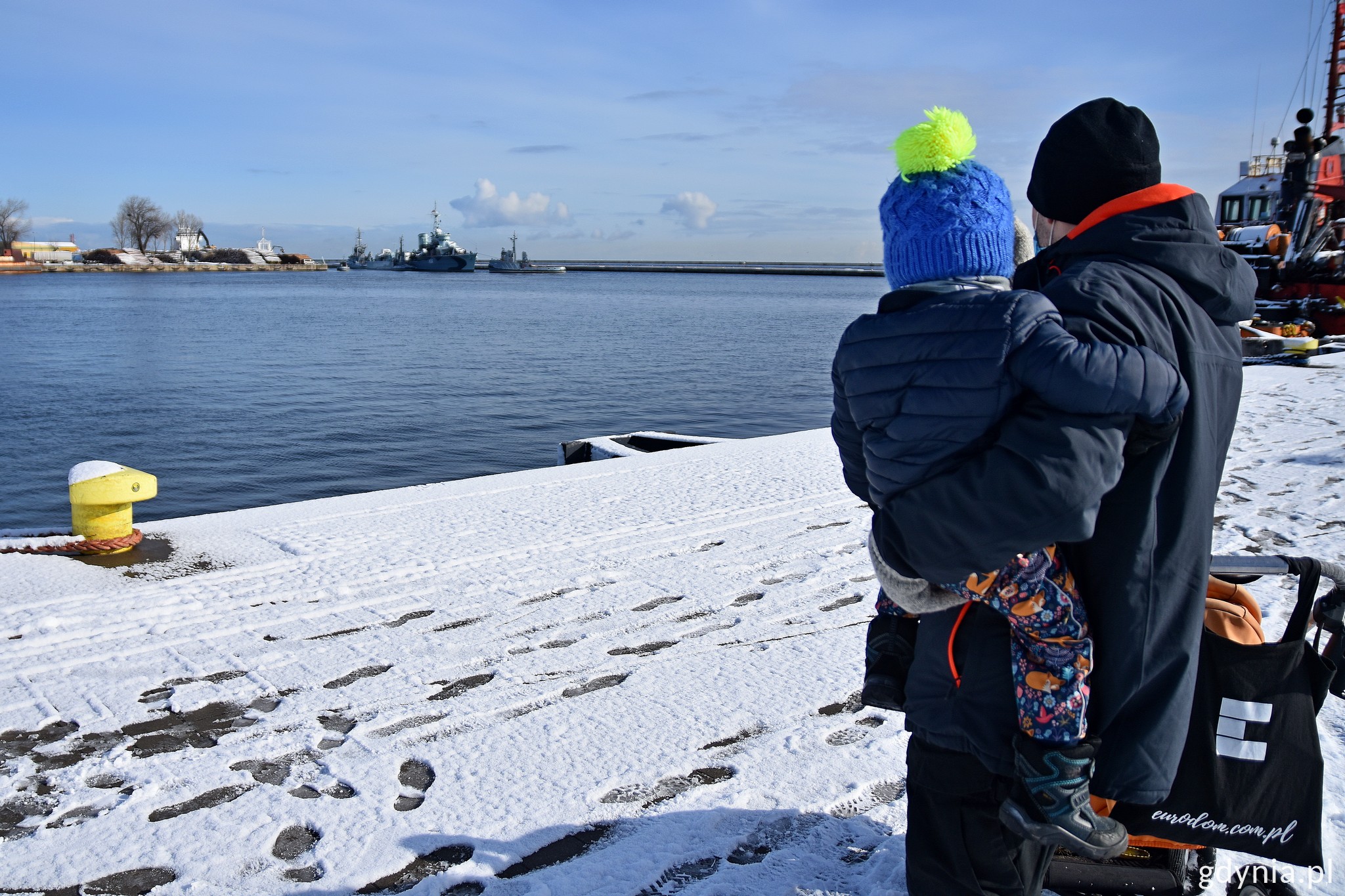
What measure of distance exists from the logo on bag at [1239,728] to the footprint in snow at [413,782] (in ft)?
7.02

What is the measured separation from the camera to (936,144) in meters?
1.64

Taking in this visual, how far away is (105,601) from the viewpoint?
14.8 feet

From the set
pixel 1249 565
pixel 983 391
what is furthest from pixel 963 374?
pixel 1249 565

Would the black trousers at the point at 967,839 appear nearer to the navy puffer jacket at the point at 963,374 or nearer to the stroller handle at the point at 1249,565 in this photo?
the navy puffer jacket at the point at 963,374

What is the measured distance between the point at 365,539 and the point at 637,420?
42.8ft

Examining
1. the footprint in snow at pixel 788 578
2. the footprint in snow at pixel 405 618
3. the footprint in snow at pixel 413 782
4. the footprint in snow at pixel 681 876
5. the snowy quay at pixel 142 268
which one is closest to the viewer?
the footprint in snow at pixel 681 876

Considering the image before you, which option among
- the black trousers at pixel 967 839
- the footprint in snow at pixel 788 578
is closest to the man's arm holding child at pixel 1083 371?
the black trousers at pixel 967 839

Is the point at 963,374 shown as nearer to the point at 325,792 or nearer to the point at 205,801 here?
the point at 325,792

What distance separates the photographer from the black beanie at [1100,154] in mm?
1609

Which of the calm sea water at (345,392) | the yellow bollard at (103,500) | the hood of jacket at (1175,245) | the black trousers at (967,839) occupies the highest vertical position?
the hood of jacket at (1175,245)

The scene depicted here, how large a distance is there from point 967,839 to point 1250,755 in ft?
1.81

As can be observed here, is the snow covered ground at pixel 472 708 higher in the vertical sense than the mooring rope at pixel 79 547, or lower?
lower

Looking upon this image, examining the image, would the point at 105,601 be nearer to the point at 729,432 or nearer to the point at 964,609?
the point at 964,609

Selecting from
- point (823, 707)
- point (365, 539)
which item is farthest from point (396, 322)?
point (823, 707)
